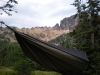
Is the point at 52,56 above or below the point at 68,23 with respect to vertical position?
below

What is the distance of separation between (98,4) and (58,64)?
216 inches

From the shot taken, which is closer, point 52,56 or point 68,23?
point 52,56

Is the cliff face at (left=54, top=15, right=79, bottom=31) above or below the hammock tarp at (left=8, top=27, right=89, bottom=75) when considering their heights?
above

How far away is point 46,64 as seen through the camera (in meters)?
3.18

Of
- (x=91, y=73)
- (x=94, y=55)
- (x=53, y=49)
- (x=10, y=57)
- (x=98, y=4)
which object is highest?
(x=98, y=4)

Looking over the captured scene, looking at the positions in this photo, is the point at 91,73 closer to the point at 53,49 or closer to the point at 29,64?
the point at 53,49

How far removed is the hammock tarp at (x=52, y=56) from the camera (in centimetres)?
296

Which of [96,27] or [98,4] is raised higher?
[98,4]

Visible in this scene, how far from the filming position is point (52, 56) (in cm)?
299

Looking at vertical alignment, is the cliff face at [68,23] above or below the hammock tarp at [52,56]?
above

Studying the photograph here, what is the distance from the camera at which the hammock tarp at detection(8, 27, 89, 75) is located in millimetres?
2957

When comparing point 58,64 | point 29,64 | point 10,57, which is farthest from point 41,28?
point 58,64

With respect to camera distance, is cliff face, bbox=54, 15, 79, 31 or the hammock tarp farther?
→ cliff face, bbox=54, 15, 79, 31

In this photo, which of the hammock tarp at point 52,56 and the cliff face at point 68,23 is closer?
the hammock tarp at point 52,56
